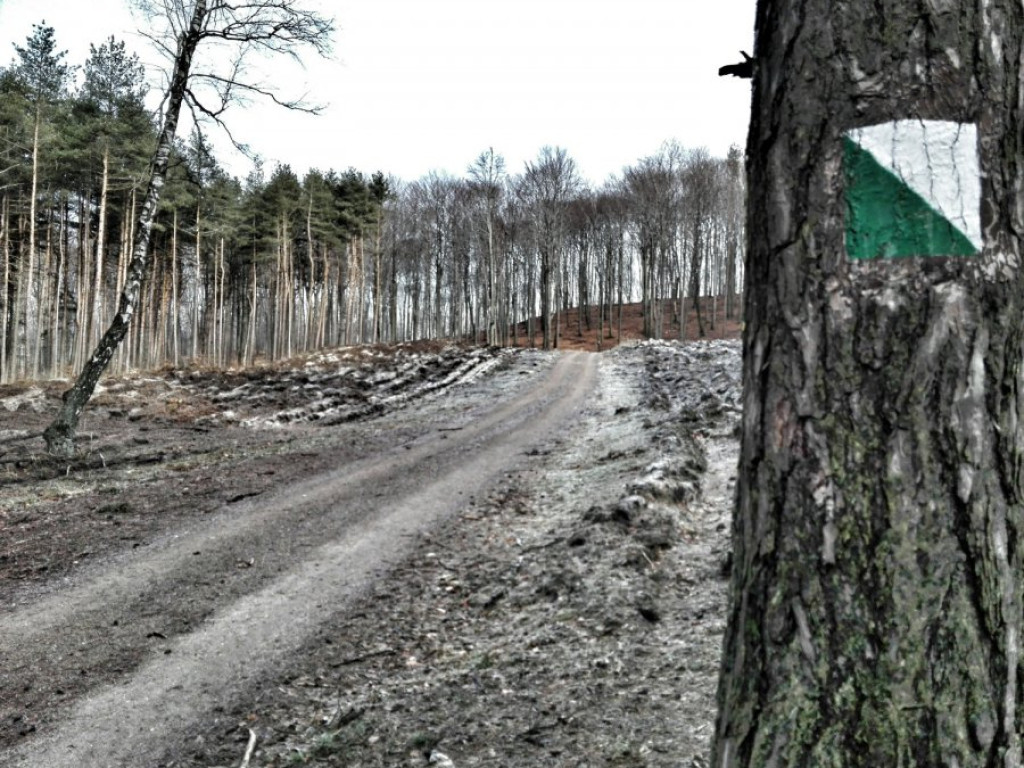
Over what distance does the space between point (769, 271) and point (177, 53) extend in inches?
534

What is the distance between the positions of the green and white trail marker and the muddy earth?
239 centimetres

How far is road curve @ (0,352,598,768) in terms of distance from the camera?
11.9 ft

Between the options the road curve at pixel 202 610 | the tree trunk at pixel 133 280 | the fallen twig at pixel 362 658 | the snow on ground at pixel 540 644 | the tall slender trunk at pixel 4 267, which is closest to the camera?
the snow on ground at pixel 540 644

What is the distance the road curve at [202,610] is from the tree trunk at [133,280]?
508cm

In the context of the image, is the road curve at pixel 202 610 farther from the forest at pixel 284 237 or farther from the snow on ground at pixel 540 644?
the forest at pixel 284 237

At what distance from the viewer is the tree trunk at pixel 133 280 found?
10.9 metres

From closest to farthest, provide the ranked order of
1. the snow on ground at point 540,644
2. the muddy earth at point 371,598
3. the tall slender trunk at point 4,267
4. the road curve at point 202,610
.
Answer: the snow on ground at point 540,644 < the muddy earth at point 371,598 < the road curve at point 202,610 < the tall slender trunk at point 4,267

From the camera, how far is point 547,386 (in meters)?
19.8

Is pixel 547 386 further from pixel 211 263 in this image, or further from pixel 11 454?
pixel 211 263

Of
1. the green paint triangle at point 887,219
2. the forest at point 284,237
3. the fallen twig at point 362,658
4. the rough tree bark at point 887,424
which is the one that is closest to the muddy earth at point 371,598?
the fallen twig at point 362,658

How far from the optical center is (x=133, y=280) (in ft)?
36.7

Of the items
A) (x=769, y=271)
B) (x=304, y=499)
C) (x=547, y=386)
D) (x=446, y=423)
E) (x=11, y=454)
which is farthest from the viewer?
(x=547, y=386)

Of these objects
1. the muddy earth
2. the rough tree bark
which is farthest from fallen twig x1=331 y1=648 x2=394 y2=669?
the rough tree bark

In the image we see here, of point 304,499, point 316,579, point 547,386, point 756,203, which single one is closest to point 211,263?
point 547,386
